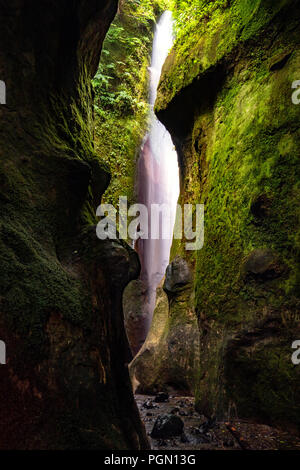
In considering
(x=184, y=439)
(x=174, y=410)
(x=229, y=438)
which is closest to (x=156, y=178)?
(x=174, y=410)

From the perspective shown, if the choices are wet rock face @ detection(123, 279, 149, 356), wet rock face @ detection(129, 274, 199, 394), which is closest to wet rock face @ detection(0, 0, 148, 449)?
wet rock face @ detection(129, 274, 199, 394)

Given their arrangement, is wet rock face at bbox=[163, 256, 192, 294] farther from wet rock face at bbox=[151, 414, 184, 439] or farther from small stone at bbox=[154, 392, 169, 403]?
wet rock face at bbox=[151, 414, 184, 439]

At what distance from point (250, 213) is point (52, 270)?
304 cm

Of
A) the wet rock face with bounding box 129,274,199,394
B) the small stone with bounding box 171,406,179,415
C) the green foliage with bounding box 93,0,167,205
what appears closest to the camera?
the small stone with bounding box 171,406,179,415

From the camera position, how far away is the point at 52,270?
259cm

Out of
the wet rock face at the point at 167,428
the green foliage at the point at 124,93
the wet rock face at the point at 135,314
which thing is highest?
the green foliage at the point at 124,93

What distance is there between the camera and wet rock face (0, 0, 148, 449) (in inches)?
80.7

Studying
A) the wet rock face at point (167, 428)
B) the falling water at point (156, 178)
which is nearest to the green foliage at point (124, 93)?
the falling water at point (156, 178)

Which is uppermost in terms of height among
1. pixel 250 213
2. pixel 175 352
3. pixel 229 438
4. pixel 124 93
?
pixel 124 93

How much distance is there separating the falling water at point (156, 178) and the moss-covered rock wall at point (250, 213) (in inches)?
326

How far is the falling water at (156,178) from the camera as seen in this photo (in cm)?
1466

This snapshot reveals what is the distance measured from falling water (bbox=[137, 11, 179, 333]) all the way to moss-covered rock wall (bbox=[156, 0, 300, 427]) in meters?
8.29

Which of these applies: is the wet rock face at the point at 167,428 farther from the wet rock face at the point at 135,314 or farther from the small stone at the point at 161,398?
the wet rock face at the point at 135,314

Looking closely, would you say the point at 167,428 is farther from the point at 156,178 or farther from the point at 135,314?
the point at 156,178
